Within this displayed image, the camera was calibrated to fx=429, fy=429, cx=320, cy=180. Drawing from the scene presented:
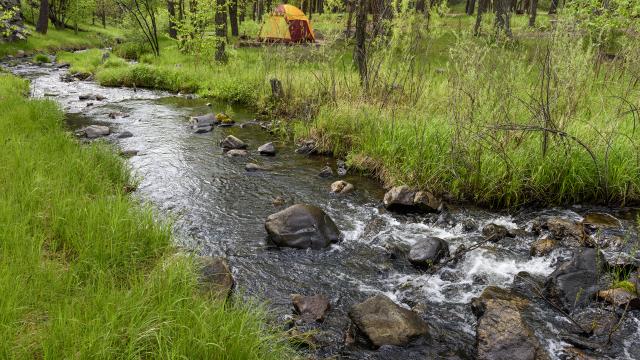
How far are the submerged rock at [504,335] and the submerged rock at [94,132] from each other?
9.21 m

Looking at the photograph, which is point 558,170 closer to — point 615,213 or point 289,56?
point 615,213

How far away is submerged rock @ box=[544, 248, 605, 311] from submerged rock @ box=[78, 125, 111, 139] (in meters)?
9.59

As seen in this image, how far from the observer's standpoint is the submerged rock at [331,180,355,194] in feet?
24.0

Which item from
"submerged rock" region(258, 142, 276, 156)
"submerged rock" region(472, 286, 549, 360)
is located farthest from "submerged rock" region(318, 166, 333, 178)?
"submerged rock" region(472, 286, 549, 360)

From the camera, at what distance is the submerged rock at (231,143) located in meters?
9.73

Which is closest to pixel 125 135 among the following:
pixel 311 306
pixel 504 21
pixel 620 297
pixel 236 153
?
pixel 236 153

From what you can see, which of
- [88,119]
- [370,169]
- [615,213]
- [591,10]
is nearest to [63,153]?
[370,169]

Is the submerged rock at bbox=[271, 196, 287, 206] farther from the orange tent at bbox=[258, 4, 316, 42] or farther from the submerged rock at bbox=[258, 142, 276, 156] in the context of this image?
the orange tent at bbox=[258, 4, 316, 42]

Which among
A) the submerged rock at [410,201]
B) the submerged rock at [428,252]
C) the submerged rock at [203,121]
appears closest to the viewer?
the submerged rock at [428,252]

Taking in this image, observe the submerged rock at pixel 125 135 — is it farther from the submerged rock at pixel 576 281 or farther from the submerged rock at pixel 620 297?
the submerged rock at pixel 620 297

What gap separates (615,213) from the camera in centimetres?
615

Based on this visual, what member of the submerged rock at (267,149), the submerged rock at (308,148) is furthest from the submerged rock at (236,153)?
the submerged rock at (308,148)

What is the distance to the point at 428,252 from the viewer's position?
201 inches

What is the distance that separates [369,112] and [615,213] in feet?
15.0
